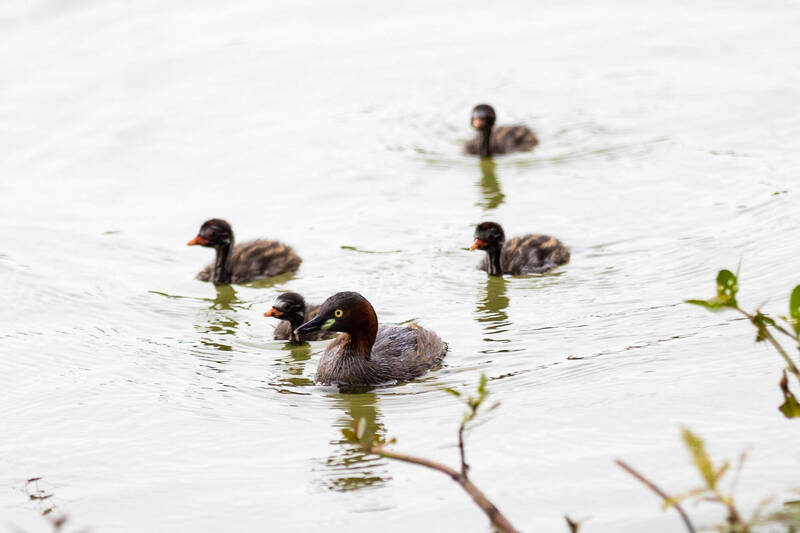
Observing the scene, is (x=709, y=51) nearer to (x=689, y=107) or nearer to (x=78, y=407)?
(x=689, y=107)

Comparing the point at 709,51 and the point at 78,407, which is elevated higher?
the point at 709,51

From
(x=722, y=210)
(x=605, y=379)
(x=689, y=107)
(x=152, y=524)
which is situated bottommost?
(x=152, y=524)

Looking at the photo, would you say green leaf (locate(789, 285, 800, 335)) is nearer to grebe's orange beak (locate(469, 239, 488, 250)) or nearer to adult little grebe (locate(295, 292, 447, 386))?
adult little grebe (locate(295, 292, 447, 386))

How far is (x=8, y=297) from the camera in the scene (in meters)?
8.84

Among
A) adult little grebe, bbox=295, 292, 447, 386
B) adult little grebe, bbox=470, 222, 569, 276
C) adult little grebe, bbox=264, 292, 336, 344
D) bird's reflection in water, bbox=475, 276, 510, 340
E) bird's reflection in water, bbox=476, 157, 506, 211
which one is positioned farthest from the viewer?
bird's reflection in water, bbox=476, 157, 506, 211

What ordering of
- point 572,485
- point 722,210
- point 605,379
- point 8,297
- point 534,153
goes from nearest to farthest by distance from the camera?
1. point 572,485
2. point 605,379
3. point 8,297
4. point 722,210
5. point 534,153

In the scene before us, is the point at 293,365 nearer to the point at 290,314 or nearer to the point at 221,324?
the point at 290,314

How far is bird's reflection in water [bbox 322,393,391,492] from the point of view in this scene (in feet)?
16.9

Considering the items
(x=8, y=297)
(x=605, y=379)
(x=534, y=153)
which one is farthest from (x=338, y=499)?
(x=534, y=153)

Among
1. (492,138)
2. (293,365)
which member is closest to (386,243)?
(293,365)

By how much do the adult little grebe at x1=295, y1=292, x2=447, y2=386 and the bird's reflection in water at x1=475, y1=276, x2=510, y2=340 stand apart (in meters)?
0.55

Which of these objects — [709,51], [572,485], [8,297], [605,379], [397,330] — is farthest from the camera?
[709,51]

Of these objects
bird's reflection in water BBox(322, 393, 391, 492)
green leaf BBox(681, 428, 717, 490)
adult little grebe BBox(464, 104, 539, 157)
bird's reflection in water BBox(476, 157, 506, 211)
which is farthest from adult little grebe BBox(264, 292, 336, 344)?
green leaf BBox(681, 428, 717, 490)

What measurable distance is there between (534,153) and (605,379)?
20.5 ft
